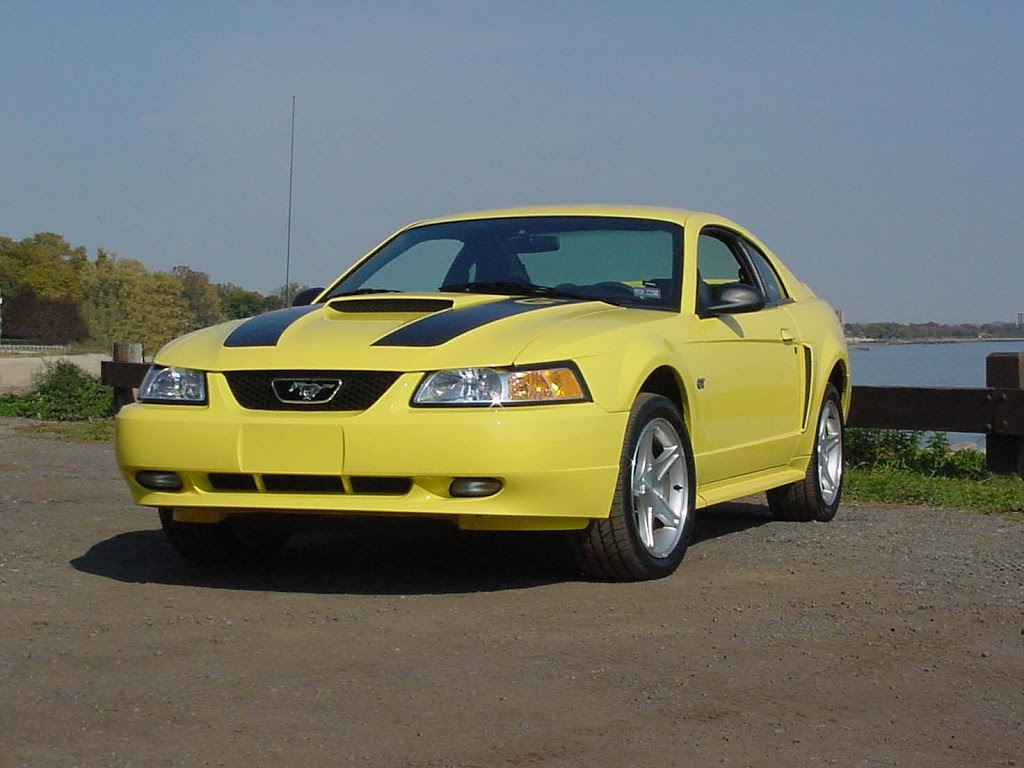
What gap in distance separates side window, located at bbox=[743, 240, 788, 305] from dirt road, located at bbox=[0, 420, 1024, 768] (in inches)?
53.9

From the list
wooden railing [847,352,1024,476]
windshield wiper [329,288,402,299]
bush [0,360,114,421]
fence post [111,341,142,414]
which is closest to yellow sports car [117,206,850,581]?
windshield wiper [329,288,402,299]

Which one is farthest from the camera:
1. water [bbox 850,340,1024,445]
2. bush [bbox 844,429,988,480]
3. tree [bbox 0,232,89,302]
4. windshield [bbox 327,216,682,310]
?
tree [bbox 0,232,89,302]

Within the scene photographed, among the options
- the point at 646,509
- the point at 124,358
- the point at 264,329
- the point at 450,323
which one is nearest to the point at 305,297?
the point at 264,329

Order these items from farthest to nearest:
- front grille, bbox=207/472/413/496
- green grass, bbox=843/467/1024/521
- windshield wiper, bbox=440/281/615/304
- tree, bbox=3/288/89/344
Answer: tree, bbox=3/288/89/344 → green grass, bbox=843/467/1024/521 → windshield wiper, bbox=440/281/615/304 → front grille, bbox=207/472/413/496

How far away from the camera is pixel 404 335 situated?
576 cm

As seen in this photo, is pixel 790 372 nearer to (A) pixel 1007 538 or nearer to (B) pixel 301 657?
(A) pixel 1007 538

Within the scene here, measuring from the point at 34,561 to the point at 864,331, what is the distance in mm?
6242

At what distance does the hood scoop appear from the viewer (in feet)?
20.5

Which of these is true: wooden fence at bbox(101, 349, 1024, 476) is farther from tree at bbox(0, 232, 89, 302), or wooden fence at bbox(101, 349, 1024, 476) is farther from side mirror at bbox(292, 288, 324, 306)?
tree at bbox(0, 232, 89, 302)

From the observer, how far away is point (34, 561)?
648 cm

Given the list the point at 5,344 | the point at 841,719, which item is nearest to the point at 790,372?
the point at 841,719

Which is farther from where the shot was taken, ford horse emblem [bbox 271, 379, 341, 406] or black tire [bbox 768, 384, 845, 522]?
black tire [bbox 768, 384, 845, 522]

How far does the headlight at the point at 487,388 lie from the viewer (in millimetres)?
5531

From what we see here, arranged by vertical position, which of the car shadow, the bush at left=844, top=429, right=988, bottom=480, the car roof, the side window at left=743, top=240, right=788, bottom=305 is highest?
the car roof
